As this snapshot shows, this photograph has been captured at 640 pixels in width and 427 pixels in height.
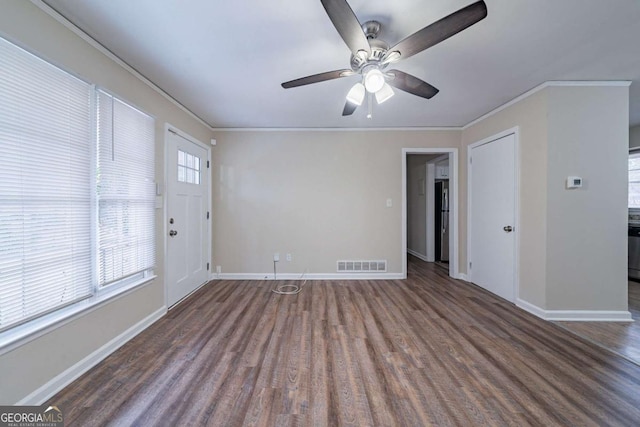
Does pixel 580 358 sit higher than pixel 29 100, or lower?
lower

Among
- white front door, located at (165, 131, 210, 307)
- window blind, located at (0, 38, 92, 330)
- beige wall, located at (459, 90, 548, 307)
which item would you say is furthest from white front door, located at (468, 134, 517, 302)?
window blind, located at (0, 38, 92, 330)

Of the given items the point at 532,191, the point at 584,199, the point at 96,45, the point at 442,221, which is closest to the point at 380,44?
the point at 96,45

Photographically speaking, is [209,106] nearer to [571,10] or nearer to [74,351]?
[74,351]

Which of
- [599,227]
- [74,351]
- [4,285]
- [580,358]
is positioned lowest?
[580,358]

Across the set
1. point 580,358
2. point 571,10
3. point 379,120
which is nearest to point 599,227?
point 580,358

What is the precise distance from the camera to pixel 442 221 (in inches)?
191

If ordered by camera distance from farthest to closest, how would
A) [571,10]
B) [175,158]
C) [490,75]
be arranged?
1. [175,158]
2. [490,75]
3. [571,10]

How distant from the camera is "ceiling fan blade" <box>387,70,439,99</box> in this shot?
5.61 feet

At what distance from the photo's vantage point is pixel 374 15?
1.51 meters

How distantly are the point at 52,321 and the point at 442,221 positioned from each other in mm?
5469

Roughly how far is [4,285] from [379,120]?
12.3 feet

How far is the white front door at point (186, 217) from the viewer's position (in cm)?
270

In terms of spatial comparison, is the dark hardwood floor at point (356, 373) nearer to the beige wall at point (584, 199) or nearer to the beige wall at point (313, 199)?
the beige wall at point (584, 199)

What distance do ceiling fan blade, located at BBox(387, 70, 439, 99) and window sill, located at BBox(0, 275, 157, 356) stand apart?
2772 mm
